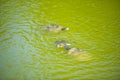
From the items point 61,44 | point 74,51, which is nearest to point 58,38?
point 61,44

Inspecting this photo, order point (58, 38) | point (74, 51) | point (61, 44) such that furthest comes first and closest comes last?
1. point (58, 38)
2. point (61, 44)
3. point (74, 51)

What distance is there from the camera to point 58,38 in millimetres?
6980

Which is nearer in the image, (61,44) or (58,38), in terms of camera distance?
(61,44)

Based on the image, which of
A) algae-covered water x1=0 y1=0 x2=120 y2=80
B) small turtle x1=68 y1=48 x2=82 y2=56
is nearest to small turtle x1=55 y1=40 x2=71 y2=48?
algae-covered water x1=0 y1=0 x2=120 y2=80

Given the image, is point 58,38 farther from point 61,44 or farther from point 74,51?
point 74,51

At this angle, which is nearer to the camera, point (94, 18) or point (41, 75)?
point (41, 75)

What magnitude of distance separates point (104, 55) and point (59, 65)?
1434mm

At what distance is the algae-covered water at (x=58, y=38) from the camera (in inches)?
219

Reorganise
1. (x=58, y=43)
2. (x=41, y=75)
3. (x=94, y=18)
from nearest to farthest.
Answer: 1. (x=41, y=75)
2. (x=58, y=43)
3. (x=94, y=18)

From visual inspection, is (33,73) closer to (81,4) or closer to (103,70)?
(103,70)

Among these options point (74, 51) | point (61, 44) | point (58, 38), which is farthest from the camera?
A: point (58, 38)

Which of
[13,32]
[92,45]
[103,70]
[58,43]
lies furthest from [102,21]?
[13,32]

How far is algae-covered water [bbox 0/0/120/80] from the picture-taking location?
555cm

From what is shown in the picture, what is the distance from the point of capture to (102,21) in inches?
309
